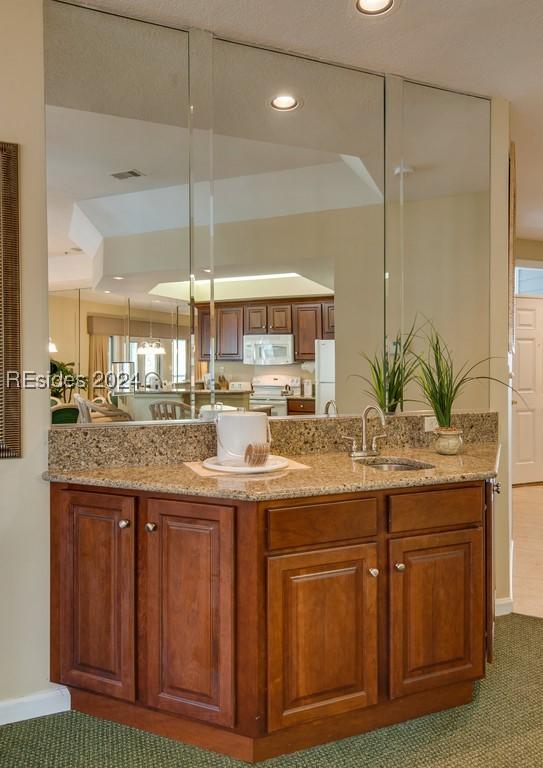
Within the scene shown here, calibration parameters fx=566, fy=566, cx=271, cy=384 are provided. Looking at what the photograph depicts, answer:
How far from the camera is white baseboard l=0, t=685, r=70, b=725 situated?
2.09 m

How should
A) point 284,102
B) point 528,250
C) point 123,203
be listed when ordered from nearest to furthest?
1. point 123,203
2. point 284,102
3. point 528,250

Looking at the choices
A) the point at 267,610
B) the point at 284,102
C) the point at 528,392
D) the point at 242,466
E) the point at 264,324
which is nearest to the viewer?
the point at 267,610

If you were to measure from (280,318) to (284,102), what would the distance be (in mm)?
1035

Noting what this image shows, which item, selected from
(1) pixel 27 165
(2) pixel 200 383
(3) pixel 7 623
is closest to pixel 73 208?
(1) pixel 27 165

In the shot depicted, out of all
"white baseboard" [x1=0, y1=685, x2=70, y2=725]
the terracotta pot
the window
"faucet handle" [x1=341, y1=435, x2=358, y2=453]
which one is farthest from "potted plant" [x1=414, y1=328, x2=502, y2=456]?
the window

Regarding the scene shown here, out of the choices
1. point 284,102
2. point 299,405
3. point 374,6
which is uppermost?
point 374,6

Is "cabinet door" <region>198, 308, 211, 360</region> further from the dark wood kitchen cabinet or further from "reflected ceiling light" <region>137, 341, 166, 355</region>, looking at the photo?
the dark wood kitchen cabinet

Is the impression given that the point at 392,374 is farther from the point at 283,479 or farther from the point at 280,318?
the point at 283,479

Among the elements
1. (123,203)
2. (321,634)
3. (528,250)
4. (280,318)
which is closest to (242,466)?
(321,634)

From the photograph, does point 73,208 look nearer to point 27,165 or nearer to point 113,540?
point 27,165

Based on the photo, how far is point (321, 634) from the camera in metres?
1.90

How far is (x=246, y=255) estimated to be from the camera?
260cm

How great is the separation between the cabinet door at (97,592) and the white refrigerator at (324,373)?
3.50ft

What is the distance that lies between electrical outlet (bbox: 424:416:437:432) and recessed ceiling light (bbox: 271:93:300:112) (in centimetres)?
165
